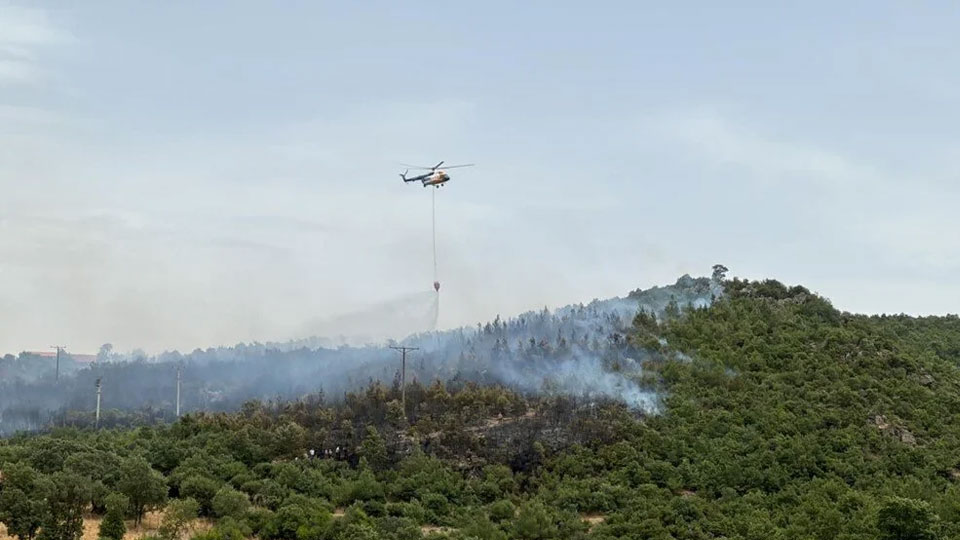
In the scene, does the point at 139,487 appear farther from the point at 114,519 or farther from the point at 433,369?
the point at 433,369

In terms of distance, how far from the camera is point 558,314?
363 feet

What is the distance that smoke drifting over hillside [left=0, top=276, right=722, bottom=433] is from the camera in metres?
87.5

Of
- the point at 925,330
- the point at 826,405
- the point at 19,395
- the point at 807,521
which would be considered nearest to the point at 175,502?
the point at 807,521

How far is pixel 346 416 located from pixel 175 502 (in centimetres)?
2227

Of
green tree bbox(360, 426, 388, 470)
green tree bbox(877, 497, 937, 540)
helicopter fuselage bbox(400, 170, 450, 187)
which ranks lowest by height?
green tree bbox(877, 497, 937, 540)

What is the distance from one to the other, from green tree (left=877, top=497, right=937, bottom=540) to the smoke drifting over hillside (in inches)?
996

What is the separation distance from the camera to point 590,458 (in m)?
74.4

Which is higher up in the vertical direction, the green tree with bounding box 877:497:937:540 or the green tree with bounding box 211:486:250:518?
the green tree with bounding box 211:486:250:518

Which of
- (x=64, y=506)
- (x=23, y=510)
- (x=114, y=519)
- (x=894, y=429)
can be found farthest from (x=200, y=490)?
(x=894, y=429)

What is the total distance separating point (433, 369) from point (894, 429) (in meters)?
40.2

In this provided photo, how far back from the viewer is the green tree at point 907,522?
2233 inches

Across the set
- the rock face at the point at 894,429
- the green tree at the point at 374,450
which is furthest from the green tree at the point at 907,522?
the green tree at the point at 374,450

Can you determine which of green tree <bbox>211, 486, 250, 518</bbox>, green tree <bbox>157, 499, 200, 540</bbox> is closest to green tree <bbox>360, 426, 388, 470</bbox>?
green tree <bbox>211, 486, 250, 518</bbox>

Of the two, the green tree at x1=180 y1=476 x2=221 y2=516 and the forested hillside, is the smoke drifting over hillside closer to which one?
the forested hillside
